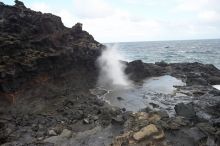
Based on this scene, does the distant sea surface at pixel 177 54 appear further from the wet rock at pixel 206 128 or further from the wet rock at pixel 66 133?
the wet rock at pixel 206 128

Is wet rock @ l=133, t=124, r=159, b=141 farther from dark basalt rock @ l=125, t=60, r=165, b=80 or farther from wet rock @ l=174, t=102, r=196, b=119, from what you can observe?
dark basalt rock @ l=125, t=60, r=165, b=80

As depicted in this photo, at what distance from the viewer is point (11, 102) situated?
16.5 m

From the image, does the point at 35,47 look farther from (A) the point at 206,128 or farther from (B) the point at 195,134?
(A) the point at 206,128

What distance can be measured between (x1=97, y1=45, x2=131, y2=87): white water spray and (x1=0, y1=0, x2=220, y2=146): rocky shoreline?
902 millimetres

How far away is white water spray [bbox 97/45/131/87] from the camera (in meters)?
25.4

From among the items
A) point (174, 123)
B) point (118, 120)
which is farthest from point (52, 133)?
point (174, 123)

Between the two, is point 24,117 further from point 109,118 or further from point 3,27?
point 3,27

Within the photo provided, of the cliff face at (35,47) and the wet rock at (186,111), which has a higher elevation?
the cliff face at (35,47)

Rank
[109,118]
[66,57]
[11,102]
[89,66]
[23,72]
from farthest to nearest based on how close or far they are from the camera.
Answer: [89,66]
[66,57]
[23,72]
[11,102]
[109,118]

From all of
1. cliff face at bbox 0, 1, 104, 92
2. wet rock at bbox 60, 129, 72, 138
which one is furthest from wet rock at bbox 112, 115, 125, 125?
cliff face at bbox 0, 1, 104, 92

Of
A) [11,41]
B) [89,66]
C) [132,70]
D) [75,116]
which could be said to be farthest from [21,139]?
[132,70]

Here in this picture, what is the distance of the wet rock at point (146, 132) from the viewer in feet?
39.7

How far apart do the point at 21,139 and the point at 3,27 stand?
8.97m

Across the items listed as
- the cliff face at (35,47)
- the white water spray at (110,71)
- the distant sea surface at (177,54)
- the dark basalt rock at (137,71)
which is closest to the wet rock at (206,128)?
the cliff face at (35,47)
